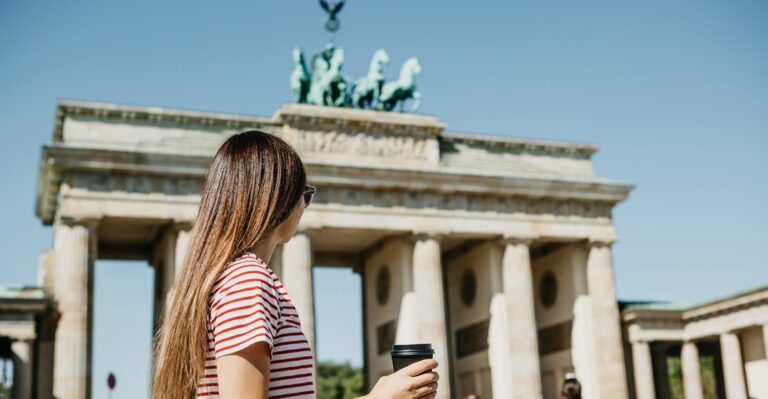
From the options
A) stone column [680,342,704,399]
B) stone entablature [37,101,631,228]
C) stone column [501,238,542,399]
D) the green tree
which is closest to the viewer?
stone entablature [37,101,631,228]

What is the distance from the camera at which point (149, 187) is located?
3462 cm

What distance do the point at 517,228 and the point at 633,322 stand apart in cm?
703

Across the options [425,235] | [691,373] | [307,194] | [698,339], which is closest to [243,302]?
[307,194]

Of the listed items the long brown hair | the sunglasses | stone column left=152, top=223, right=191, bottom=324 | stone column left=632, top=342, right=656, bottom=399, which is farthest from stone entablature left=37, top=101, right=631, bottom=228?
the long brown hair

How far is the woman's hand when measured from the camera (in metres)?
2.90

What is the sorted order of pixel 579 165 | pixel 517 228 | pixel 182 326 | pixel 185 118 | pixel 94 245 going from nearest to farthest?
pixel 182 326
pixel 94 245
pixel 185 118
pixel 517 228
pixel 579 165

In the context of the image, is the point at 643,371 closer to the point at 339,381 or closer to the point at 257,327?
the point at 257,327

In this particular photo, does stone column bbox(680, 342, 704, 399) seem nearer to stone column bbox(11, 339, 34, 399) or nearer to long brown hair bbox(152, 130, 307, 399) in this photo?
stone column bbox(11, 339, 34, 399)

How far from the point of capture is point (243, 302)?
2.73 meters

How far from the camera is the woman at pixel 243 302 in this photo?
105 inches

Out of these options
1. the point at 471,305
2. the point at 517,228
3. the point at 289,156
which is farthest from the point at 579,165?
the point at 289,156

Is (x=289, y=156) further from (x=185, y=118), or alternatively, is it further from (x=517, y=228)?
(x=517, y=228)

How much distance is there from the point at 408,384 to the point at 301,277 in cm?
3331

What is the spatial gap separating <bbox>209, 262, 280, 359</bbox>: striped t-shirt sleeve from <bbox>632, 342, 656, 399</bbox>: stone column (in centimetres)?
4041
